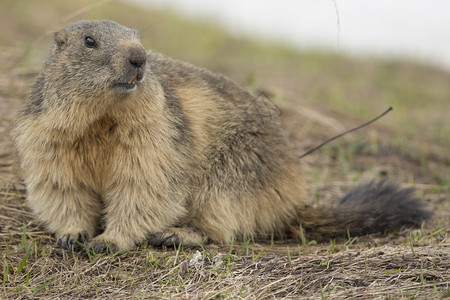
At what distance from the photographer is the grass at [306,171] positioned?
3814mm

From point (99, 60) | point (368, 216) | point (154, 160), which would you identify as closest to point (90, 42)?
point (99, 60)

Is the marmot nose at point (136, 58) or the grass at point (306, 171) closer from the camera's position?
the grass at point (306, 171)

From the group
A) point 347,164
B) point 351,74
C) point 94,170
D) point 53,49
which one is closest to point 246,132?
→ point 94,170

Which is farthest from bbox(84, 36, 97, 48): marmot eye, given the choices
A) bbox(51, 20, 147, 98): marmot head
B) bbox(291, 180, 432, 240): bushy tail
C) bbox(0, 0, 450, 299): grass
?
bbox(291, 180, 432, 240): bushy tail

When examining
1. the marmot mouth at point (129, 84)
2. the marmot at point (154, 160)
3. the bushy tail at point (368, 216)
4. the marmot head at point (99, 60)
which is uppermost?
the marmot head at point (99, 60)

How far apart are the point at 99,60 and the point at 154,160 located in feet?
3.22

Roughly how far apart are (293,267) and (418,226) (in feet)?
6.72

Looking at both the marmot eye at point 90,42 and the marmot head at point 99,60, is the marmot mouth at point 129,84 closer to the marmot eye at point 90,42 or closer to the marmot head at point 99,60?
the marmot head at point 99,60

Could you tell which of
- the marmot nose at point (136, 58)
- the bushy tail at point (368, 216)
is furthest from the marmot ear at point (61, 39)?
the bushy tail at point (368, 216)

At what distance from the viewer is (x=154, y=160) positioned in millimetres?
4637

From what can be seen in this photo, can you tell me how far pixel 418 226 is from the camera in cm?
545

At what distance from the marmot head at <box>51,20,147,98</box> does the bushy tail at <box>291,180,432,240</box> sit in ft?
7.83

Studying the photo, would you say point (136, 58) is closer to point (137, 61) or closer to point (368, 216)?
point (137, 61)

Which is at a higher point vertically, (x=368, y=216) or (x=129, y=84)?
(x=129, y=84)
